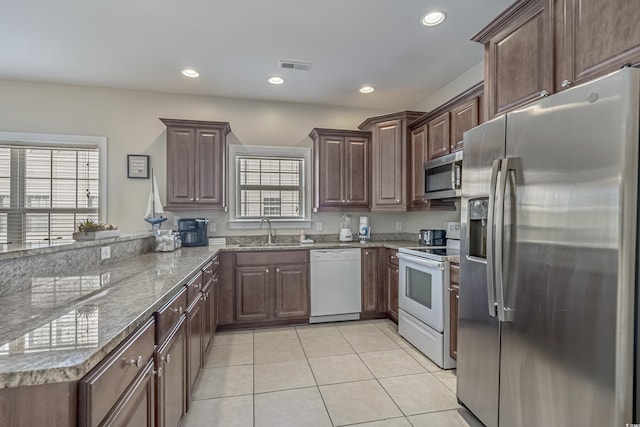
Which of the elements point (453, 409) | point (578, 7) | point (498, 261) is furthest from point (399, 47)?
point (453, 409)

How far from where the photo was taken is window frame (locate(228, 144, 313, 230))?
394 cm

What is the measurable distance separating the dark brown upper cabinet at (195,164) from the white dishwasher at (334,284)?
139 centimetres

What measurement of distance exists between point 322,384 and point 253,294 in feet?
4.64

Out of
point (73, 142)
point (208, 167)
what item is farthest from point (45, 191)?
point (208, 167)

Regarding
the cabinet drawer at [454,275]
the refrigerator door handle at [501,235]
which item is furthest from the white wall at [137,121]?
the refrigerator door handle at [501,235]

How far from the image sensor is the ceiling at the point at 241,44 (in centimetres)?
227

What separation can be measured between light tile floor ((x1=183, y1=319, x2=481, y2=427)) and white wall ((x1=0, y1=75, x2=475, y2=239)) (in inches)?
60.8

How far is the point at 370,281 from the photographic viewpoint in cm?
366

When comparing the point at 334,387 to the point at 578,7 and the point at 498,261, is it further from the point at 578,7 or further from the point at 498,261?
the point at 578,7

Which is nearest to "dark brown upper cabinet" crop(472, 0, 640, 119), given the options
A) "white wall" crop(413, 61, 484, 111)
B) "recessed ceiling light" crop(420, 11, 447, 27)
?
"recessed ceiling light" crop(420, 11, 447, 27)

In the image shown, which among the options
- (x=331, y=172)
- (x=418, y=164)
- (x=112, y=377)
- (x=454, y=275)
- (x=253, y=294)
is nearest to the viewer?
(x=112, y=377)

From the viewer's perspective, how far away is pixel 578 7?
145 centimetres

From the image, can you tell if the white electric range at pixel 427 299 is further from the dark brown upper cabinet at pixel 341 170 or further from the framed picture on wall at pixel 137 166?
the framed picture on wall at pixel 137 166

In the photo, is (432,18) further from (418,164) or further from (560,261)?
(560,261)
